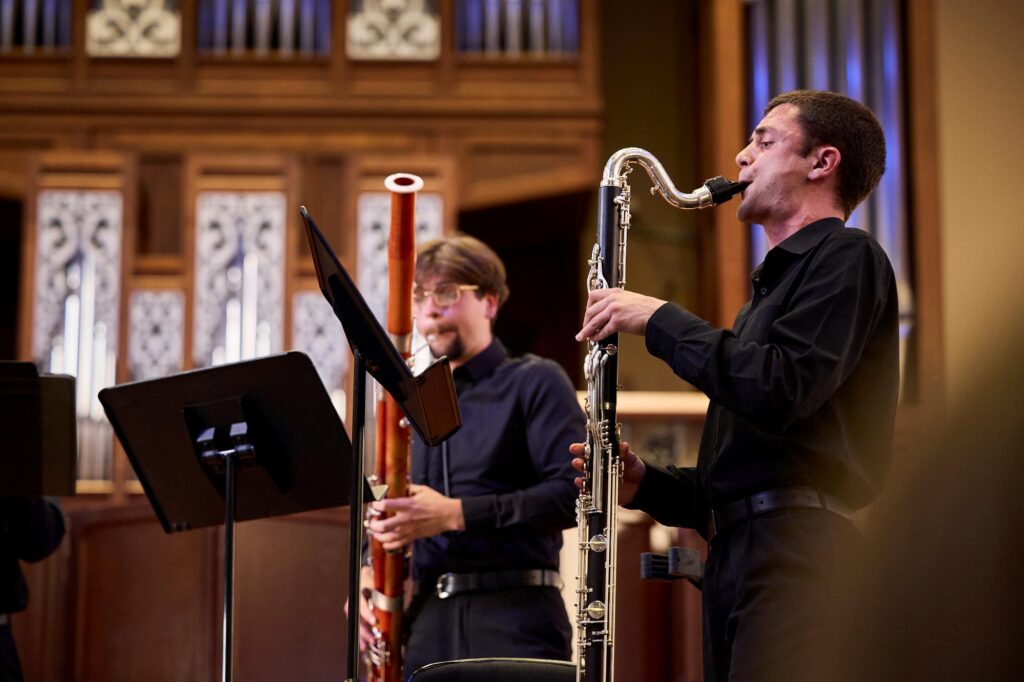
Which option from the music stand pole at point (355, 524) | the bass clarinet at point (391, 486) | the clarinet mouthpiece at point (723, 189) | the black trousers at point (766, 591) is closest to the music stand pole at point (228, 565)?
the music stand pole at point (355, 524)

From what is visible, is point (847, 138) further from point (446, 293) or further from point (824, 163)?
point (446, 293)

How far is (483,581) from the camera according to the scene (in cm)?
288

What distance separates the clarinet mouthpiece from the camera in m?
2.35

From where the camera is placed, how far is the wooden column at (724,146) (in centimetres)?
666

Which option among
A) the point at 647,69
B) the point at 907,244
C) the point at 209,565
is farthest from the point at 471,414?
the point at 647,69

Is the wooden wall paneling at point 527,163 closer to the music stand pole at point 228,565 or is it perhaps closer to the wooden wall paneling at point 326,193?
the wooden wall paneling at point 326,193

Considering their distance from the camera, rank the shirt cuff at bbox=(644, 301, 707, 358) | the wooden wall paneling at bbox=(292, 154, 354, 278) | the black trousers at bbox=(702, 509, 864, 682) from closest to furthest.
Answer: the black trousers at bbox=(702, 509, 864, 682), the shirt cuff at bbox=(644, 301, 707, 358), the wooden wall paneling at bbox=(292, 154, 354, 278)

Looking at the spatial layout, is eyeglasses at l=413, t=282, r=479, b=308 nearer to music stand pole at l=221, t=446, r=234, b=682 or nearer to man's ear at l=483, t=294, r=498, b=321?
man's ear at l=483, t=294, r=498, b=321

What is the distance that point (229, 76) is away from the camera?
22.9 ft

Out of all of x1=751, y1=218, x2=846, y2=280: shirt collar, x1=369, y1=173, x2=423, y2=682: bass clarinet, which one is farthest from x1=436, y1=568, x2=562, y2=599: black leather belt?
x1=751, y1=218, x2=846, y2=280: shirt collar

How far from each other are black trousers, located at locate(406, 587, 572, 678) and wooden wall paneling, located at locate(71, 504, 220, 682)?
214 centimetres

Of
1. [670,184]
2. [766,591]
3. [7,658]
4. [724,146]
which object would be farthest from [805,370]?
[724,146]

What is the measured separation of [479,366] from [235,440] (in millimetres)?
783

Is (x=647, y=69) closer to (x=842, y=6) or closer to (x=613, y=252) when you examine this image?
(x=842, y=6)
